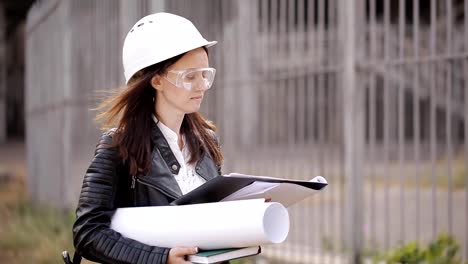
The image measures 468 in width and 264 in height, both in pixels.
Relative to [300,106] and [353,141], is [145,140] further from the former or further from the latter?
[300,106]

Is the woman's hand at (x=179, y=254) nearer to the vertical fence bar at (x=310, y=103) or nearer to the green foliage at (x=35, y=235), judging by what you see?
the vertical fence bar at (x=310, y=103)

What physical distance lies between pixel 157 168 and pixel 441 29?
7.51 meters

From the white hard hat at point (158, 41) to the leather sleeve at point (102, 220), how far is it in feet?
0.77

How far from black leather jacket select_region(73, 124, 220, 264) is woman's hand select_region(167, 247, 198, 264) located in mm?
17

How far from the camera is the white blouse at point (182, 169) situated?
2371mm

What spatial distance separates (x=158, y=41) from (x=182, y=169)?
1.19 ft

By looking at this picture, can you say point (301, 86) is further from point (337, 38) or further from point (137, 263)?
point (137, 263)

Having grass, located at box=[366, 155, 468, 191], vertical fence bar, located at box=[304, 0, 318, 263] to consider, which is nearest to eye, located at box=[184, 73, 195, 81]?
vertical fence bar, located at box=[304, 0, 318, 263]

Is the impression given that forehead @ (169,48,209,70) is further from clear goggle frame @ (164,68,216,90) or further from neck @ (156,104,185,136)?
neck @ (156,104,185,136)

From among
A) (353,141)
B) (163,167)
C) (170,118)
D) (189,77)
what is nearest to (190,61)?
(189,77)

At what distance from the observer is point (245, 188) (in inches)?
86.4

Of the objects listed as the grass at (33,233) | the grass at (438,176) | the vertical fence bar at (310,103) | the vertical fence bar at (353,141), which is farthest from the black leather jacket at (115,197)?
the grass at (438,176)

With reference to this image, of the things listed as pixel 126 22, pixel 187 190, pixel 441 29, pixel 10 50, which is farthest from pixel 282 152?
pixel 10 50

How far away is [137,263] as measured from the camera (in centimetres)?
214
